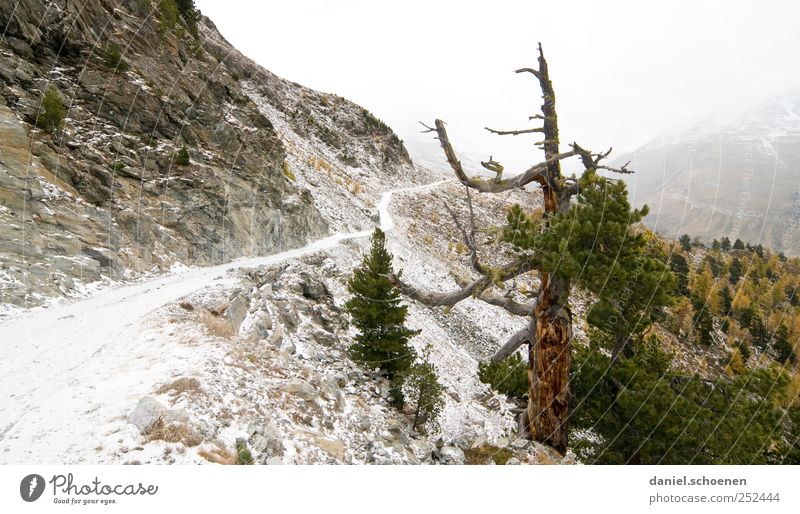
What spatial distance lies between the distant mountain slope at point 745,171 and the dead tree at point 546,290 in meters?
1.08

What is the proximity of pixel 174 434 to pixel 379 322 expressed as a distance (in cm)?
769

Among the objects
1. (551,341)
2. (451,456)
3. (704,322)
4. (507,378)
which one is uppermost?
(704,322)

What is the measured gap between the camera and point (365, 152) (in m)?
65.4

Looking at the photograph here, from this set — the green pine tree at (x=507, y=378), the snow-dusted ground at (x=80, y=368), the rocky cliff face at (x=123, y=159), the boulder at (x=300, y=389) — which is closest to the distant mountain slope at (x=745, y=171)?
the green pine tree at (x=507, y=378)

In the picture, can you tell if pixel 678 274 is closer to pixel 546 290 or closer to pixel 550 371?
pixel 546 290

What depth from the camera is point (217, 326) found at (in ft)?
31.8

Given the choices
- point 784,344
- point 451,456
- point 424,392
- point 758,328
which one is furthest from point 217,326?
Answer: point 758,328

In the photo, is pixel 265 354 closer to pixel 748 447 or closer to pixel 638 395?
pixel 638 395

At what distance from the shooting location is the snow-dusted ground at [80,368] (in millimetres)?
5035

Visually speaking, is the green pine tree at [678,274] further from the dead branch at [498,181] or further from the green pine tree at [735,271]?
the green pine tree at [735,271]

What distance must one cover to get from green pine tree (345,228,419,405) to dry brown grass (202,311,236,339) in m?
3.88

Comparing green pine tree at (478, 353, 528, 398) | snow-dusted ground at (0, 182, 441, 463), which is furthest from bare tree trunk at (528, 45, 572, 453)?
snow-dusted ground at (0, 182, 441, 463)

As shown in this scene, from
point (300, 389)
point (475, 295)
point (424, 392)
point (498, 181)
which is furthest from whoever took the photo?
point (424, 392)

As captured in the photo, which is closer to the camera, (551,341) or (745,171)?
(745,171)
